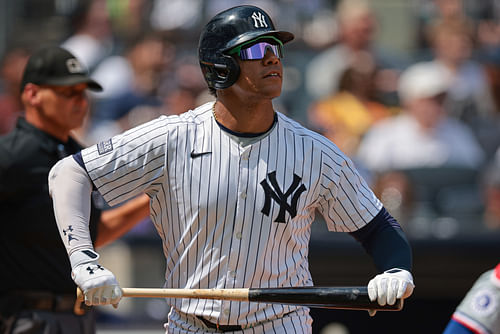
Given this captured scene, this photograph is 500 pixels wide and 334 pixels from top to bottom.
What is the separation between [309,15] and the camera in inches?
406

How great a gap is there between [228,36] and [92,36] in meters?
6.69

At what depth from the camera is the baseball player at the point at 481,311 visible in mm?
3861

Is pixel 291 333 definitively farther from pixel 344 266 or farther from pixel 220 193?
pixel 344 266

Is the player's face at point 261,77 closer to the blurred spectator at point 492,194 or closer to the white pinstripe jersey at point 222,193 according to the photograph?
the white pinstripe jersey at point 222,193

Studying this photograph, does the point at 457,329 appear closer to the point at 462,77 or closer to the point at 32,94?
the point at 32,94

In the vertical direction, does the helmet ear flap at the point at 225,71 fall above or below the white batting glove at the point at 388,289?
above

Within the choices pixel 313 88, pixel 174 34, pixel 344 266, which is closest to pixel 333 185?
pixel 344 266

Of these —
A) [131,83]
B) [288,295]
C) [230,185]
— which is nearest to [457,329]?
[288,295]

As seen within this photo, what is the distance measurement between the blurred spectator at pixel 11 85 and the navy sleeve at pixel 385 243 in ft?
16.2

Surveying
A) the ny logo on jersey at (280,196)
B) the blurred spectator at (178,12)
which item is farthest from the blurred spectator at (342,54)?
the ny logo on jersey at (280,196)

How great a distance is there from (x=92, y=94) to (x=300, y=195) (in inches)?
237

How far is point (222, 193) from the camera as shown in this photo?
344 centimetres

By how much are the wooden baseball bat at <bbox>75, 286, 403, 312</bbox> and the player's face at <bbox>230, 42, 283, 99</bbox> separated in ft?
2.58

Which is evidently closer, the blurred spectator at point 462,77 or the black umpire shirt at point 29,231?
the black umpire shirt at point 29,231
